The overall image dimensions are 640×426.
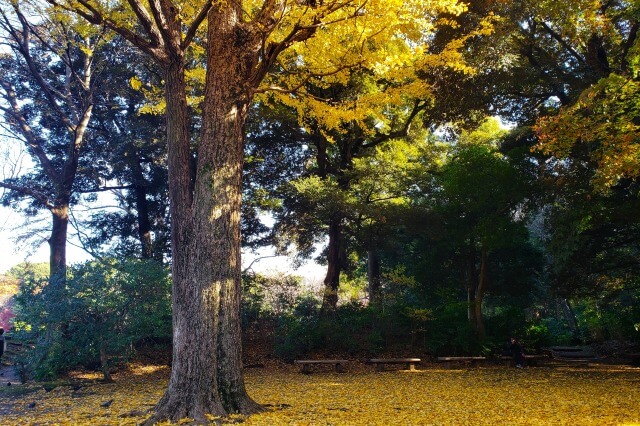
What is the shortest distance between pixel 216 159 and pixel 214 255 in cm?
128

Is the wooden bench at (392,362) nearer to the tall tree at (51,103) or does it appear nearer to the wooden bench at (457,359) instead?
the wooden bench at (457,359)

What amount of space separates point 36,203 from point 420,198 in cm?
1397

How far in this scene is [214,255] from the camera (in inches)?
248

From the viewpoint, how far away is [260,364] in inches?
546

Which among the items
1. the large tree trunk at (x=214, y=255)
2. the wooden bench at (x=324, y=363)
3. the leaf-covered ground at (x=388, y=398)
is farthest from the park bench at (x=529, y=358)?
the large tree trunk at (x=214, y=255)

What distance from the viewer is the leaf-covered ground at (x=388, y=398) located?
6.20 metres

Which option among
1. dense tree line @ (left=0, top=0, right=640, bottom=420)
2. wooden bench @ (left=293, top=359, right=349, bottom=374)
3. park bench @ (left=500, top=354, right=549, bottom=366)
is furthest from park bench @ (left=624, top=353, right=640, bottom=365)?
wooden bench @ (left=293, top=359, right=349, bottom=374)

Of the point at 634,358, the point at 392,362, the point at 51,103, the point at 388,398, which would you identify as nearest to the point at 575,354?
the point at 634,358

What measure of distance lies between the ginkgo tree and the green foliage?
478 centimetres

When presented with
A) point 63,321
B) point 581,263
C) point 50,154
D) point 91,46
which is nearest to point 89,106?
point 91,46

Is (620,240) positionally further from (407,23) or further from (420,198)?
(407,23)

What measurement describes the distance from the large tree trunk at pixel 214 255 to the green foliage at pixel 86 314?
478cm

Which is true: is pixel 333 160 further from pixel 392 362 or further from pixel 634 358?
pixel 634 358

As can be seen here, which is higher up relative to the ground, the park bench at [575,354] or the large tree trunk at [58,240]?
the large tree trunk at [58,240]
